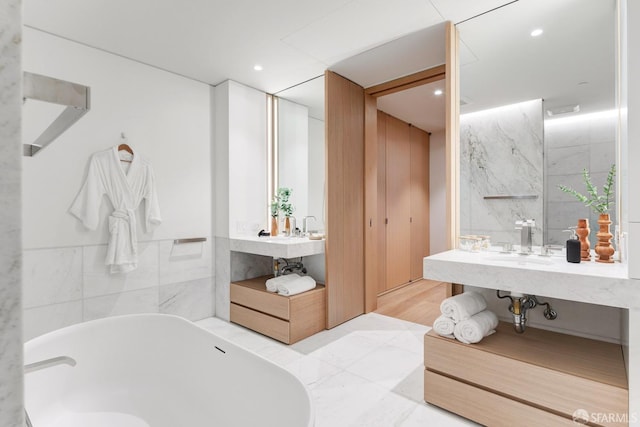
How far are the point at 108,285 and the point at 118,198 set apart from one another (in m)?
0.76

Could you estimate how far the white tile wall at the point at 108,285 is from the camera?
241cm

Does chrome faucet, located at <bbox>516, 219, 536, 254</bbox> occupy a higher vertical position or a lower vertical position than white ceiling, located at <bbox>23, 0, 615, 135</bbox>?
lower

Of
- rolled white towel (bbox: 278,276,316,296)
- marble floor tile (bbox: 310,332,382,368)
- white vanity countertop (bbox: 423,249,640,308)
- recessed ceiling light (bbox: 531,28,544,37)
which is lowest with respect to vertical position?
marble floor tile (bbox: 310,332,382,368)

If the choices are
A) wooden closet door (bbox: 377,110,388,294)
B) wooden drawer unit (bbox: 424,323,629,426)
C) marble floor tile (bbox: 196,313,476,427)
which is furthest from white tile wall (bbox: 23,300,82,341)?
wooden closet door (bbox: 377,110,388,294)

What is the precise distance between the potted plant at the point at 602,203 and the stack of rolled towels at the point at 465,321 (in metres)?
0.70

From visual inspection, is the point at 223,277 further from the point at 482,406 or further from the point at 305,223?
the point at 482,406

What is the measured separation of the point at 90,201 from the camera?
2.59 m

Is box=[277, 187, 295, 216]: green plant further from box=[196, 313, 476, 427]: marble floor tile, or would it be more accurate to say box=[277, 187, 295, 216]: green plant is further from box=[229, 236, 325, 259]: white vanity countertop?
box=[196, 313, 476, 427]: marble floor tile

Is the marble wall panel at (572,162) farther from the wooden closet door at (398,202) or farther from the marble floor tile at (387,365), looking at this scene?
the wooden closet door at (398,202)

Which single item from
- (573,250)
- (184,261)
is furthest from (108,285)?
(573,250)

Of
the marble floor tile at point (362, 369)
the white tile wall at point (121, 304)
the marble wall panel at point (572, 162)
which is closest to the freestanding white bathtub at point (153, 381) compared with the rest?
the marble floor tile at point (362, 369)

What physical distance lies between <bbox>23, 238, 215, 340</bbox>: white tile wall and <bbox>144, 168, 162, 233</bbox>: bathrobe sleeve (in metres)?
0.23

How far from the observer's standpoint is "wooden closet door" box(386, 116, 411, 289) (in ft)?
14.6

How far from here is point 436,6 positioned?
215 centimetres
